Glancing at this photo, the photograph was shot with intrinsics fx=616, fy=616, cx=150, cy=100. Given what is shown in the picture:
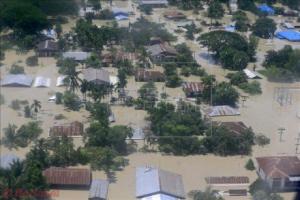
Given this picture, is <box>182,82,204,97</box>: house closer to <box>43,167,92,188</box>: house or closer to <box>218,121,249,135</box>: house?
<box>218,121,249,135</box>: house

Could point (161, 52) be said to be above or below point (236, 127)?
above

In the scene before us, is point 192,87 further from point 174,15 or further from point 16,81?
point 174,15

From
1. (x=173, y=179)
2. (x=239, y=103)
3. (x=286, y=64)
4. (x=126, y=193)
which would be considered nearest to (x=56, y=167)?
(x=126, y=193)

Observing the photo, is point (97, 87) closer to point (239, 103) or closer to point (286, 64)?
point (239, 103)

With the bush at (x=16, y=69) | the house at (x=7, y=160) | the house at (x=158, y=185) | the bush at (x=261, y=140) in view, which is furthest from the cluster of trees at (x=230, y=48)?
the house at (x=7, y=160)

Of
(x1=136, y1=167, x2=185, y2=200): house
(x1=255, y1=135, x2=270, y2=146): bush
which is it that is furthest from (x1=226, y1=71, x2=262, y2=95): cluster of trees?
(x1=136, y1=167, x2=185, y2=200): house

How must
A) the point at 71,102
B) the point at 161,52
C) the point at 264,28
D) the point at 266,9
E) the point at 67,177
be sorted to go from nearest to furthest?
the point at 67,177 < the point at 71,102 < the point at 161,52 < the point at 264,28 < the point at 266,9

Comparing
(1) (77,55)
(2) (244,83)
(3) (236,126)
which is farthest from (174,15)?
(3) (236,126)
